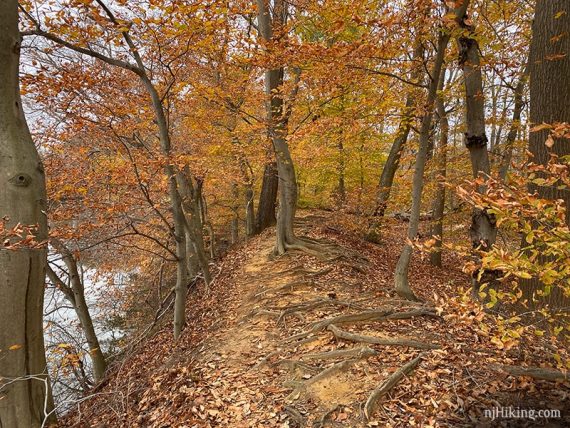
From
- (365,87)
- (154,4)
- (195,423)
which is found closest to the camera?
(195,423)

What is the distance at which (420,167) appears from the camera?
624 cm

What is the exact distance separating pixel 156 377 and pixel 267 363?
204cm

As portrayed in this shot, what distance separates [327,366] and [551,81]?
4.67 metres

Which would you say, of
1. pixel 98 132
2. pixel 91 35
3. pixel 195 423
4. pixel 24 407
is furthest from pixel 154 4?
pixel 195 423

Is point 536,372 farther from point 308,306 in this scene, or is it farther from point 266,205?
point 266,205

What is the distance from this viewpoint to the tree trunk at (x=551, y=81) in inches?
168

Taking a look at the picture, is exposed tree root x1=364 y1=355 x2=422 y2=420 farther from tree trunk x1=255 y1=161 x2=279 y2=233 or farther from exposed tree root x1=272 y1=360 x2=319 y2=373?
tree trunk x1=255 y1=161 x2=279 y2=233

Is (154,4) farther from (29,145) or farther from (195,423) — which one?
(195,423)

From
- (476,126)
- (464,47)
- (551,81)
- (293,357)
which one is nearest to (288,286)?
(293,357)

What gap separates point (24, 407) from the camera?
340cm

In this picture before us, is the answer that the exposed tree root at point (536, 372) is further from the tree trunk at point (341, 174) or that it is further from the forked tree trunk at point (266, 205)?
the forked tree trunk at point (266, 205)

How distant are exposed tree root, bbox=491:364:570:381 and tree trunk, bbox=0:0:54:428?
458 cm

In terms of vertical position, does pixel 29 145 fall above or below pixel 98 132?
below

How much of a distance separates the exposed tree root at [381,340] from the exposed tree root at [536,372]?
2.76ft
